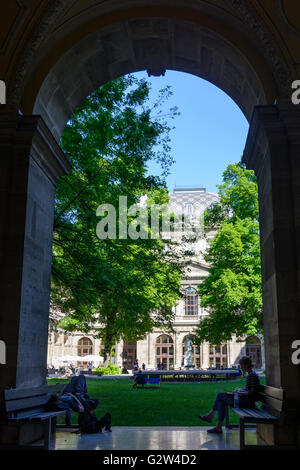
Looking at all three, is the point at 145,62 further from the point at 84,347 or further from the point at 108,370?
the point at 84,347

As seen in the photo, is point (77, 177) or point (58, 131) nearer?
point (58, 131)

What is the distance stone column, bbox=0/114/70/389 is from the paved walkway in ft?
3.71

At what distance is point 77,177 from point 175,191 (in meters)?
62.9

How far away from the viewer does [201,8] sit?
7.89 metres

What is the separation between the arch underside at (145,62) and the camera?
26.5 ft

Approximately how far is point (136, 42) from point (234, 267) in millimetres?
19692

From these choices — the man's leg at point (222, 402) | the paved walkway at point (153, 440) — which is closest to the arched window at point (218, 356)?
the man's leg at point (222, 402)

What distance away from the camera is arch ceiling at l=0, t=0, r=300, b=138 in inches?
291

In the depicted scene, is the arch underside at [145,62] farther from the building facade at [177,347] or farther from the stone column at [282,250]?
the building facade at [177,347]

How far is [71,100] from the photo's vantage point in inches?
360

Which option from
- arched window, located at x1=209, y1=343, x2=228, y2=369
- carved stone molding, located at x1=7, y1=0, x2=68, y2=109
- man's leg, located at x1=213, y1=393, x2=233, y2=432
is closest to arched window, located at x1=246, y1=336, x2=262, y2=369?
arched window, located at x1=209, y1=343, x2=228, y2=369

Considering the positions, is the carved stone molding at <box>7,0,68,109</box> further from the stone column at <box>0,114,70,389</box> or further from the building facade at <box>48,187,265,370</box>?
the building facade at <box>48,187,265,370</box>
